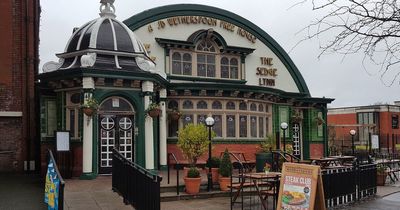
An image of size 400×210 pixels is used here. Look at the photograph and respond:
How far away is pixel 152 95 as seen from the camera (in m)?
17.1

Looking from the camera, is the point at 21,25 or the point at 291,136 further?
the point at 291,136

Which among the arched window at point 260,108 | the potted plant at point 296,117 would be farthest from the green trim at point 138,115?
the potted plant at point 296,117

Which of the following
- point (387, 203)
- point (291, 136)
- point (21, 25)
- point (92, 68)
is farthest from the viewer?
point (291, 136)

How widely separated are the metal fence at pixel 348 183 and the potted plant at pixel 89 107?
25.2 feet

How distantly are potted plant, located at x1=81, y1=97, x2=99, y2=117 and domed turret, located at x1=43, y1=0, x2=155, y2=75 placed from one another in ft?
4.68

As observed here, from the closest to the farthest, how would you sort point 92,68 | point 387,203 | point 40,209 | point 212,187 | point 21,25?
point 40,209, point 387,203, point 212,187, point 92,68, point 21,25

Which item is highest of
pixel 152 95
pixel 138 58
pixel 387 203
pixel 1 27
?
pixel 1 27

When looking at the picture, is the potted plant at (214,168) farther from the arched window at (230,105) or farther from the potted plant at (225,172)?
the arched window at (230,105)

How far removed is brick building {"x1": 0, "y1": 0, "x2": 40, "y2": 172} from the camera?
17.4 m

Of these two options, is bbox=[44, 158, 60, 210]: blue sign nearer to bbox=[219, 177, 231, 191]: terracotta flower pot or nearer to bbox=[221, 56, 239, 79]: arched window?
bbox=[219, 177, 231, 191]: terracotta flower pot

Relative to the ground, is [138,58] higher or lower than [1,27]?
lower

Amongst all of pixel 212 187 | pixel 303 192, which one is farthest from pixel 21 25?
pixel 303 192

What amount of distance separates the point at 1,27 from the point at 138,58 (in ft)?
18.4

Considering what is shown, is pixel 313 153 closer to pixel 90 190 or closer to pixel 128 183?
pixel 90 190
